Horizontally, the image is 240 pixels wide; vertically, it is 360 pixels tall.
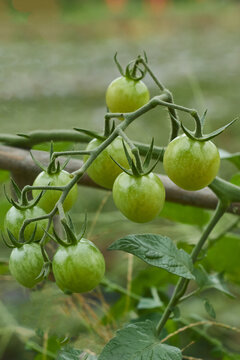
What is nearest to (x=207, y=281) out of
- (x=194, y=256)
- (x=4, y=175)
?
(x=194, y=256)

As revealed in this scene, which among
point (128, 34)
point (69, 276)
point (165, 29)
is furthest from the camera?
point (165, 29)

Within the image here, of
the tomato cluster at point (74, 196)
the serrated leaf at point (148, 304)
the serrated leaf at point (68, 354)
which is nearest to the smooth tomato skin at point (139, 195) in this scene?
the tomato cluster at point (74, 196)

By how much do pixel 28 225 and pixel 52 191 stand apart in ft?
0.08

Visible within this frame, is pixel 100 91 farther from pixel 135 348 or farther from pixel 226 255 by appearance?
pixel 135 348

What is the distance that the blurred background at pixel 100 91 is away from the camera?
57 centimetres

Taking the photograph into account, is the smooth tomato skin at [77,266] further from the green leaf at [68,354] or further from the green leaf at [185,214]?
the green leaf at [185,214]

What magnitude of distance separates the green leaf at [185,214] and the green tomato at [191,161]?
0.28 meters

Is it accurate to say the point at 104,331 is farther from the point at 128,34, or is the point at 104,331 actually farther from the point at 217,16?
the point at 217,16

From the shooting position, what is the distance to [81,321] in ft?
1.82

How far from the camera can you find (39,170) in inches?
19.3

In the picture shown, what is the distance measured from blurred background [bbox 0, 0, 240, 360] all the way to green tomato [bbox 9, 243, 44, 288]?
139mm

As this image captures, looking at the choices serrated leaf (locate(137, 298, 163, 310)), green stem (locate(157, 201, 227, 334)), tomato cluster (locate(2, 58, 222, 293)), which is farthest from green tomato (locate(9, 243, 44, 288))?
serrated leaf (locate(137, 298, 163, 310))

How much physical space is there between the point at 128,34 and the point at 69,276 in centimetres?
255

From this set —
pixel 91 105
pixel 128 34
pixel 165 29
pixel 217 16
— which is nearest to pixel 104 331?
pixel 91 105
